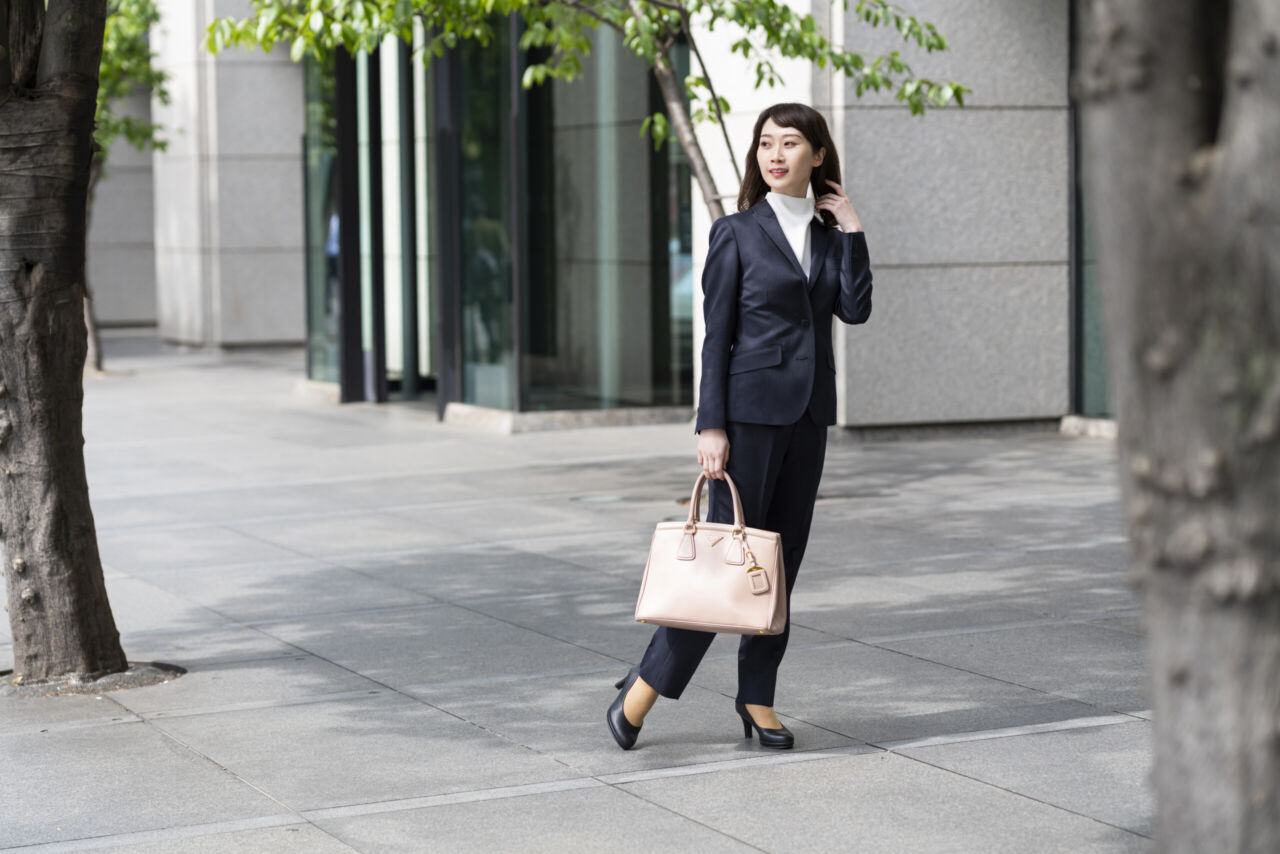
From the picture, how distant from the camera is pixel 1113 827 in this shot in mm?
4461

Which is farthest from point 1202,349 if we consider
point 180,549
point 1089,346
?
point 1089,346

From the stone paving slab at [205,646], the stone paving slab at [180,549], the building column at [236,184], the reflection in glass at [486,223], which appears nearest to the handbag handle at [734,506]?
the stone paving slab at [205,646]

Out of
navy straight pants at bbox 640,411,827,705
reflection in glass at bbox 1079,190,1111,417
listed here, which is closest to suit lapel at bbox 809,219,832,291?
navy straight pants at bbox 640,411,827,705

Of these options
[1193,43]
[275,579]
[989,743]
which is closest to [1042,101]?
[275,579]

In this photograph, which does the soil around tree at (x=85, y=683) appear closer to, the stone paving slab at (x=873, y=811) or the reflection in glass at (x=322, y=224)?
the stone paving slab at (x=873, y=811)

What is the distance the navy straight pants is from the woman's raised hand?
0.57 metres

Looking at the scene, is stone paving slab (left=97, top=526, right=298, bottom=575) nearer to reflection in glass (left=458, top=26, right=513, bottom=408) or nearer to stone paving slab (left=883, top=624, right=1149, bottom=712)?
stone paving slab (left=883, top=624, right=1149, bottom=712)

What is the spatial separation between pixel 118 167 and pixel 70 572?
2580cm

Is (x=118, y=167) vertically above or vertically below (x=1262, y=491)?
above

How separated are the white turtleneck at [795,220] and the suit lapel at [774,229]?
0.06 feet

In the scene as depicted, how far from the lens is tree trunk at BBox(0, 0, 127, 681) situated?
6.05m

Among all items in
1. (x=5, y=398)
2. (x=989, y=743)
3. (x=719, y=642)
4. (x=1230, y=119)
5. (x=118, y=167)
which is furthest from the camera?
(x=118, y=167)

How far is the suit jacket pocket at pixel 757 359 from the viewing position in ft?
16.7

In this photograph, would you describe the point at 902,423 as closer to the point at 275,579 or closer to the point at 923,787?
the point at 275,579
